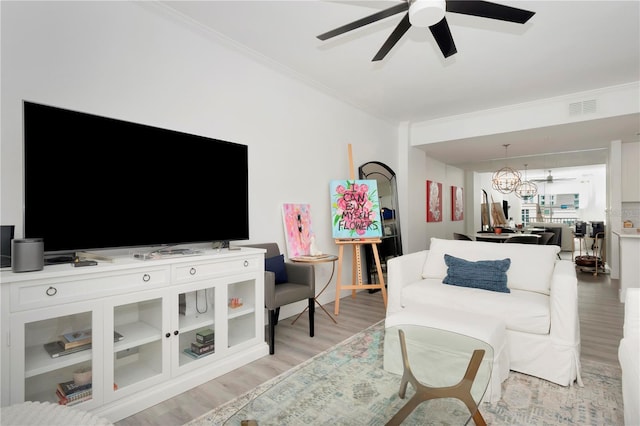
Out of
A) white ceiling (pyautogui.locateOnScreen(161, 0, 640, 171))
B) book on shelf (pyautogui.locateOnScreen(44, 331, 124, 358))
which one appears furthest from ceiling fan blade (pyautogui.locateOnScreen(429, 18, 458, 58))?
book on shelf (pyautogui.locateOnScreen(44, 331, 124, 358))

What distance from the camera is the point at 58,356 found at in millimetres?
1766

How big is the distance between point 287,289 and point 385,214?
2846mm

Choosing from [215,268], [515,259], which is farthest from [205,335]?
[515,259]

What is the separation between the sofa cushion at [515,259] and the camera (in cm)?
290

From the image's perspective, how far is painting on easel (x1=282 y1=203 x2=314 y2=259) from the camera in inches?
150

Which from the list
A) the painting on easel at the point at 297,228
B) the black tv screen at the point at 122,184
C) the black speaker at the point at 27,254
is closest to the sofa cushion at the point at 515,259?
the painting on easel at the point at 297,228

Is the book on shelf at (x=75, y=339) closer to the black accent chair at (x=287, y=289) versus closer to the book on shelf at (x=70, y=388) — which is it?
the book on shelf at (x=70, y=388)

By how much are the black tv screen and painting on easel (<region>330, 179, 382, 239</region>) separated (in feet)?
5.27

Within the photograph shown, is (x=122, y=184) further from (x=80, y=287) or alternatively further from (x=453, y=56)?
(x=453, y=56)

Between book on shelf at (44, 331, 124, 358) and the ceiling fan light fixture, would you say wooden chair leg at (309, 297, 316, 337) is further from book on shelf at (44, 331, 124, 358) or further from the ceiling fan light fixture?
the ceiling fan light fixture

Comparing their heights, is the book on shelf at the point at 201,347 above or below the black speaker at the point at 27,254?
below

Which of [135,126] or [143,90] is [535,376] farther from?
[143,90]

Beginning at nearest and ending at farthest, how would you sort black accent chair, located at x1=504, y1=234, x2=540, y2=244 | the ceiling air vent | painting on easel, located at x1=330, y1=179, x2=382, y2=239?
painting on easel, located at x1=330, y1=179, x2=382, y2=239 < the ceiling air vent < black accent chair, located at x1=504, y1=234, x2=540, y2=244

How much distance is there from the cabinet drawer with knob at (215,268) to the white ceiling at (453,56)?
6.72 feet
